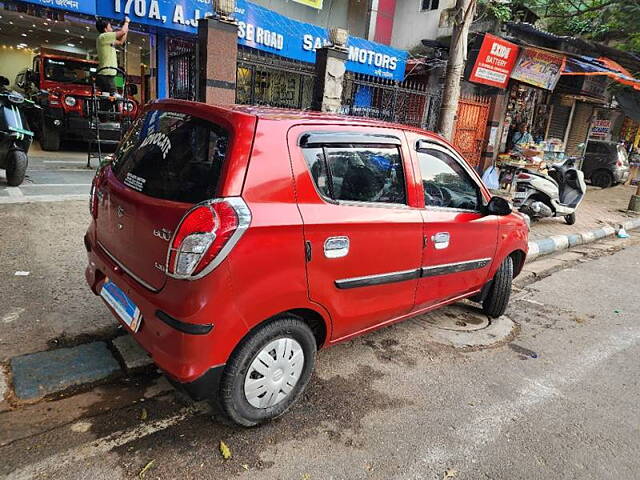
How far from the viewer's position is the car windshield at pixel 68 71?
35.0 ft

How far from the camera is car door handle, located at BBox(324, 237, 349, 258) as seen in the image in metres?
2.54

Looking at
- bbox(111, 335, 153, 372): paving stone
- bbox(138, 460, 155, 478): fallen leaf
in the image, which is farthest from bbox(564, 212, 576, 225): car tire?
bbox(138, 460, 155, 478): fallen leaf

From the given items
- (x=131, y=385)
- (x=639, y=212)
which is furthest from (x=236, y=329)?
(x=639, y=212)

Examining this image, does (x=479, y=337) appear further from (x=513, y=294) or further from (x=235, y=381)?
(x=235, y=381)

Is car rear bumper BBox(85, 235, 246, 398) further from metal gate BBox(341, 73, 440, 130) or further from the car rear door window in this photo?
metal gate BBox(341, 73, 440, 130)

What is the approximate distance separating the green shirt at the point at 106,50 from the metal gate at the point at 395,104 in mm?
4948

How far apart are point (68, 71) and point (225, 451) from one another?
1146 centimetres

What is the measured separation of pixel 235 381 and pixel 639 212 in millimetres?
13375

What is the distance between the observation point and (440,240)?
131 inches

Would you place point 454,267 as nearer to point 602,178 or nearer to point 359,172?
point 359,172

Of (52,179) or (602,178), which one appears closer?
(52,179)

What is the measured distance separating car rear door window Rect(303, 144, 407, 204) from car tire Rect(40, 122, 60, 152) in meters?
9.66

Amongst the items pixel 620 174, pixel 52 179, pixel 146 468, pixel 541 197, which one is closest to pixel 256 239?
pixel 146 468

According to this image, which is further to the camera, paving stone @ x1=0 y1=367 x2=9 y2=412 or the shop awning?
the shop awning
